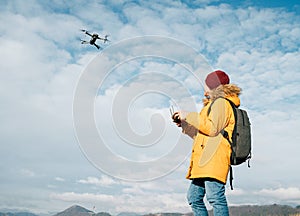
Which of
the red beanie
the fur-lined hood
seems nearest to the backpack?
the fur-lined hood

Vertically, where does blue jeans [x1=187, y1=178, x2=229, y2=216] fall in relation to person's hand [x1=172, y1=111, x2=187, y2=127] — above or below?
below

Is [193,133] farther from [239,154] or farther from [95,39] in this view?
[95,39]

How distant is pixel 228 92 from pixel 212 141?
1289 millimetres

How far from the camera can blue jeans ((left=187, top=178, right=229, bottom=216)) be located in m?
6.99

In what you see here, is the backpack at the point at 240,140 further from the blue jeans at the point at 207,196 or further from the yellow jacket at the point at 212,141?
the blue jeans at the point at 207,196

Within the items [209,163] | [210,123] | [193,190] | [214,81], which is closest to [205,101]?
[214,81]

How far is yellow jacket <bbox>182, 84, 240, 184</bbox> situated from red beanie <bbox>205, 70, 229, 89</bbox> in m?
0.61

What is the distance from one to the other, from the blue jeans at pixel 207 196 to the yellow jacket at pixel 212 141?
17 cm

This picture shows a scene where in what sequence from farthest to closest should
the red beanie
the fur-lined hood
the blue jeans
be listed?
the red beanie < the fur-lined hood < the blue jeans

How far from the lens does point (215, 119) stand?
281 inches

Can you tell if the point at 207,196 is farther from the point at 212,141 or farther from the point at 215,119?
the point at 215,119

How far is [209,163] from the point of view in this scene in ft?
23.6

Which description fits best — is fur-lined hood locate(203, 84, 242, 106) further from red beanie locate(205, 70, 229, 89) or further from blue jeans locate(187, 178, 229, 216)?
blue jeans locate(187, 178, 229, 216)

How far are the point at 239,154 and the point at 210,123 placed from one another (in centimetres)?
97
